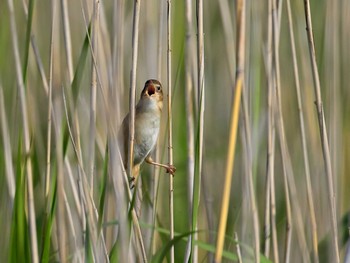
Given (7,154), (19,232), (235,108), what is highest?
(235,108)

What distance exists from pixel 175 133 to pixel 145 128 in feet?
0.44

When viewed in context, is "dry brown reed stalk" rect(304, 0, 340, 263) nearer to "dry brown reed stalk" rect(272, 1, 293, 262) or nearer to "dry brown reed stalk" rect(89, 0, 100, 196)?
"dry brown reed stalk" rect(272, 1, 293, 262)

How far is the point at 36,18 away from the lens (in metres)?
2.54

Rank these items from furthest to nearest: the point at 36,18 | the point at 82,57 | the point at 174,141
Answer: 1. the point at 36,18
2. the point at 174,141
3. the point at 82,57

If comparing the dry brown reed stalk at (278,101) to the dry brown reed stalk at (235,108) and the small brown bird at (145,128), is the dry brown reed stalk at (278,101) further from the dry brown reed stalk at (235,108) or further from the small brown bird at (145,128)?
the dry brown reed stalk at (235,108)

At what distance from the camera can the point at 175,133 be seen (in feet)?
7.77

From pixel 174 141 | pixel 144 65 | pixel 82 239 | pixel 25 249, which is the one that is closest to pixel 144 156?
pixel 174 141

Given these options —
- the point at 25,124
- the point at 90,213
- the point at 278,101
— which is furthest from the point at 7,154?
the point at 278,101

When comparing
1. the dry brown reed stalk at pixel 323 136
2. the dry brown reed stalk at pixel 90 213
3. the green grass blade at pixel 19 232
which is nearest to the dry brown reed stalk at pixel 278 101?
the dry brown reed stalk at pixel 323 136

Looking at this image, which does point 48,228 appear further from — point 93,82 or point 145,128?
point 145,128

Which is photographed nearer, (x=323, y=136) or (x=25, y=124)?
(x=25, y=124)

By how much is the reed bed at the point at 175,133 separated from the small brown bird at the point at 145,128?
72 millimetres

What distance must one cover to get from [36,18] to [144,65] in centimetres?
42

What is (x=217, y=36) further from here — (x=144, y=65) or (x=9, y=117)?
(x=9, y=117)
